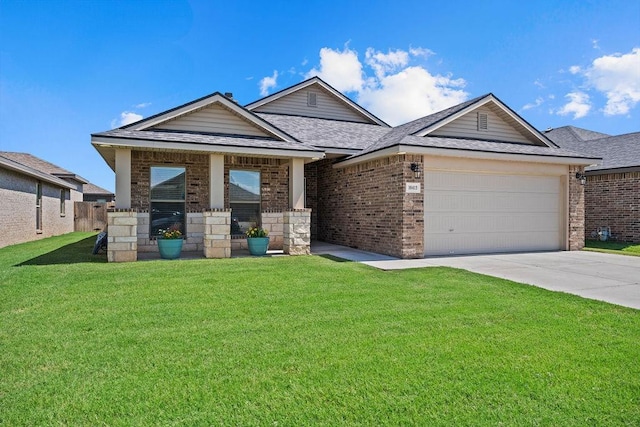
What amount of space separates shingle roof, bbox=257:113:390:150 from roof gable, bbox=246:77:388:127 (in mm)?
376

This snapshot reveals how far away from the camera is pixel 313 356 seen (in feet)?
12.1

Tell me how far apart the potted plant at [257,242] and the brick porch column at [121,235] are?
9.69ft

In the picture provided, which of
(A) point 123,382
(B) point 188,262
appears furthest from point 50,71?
(A) point 123,382

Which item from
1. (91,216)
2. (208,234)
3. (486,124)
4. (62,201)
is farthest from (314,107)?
(91,216)

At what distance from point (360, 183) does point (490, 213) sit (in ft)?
13.5

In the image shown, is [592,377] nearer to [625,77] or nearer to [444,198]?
[444,198]

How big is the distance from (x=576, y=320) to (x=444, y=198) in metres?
6.79

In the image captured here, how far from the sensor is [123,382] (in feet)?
10.3

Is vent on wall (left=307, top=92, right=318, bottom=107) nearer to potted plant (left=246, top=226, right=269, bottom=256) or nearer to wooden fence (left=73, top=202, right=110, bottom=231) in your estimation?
potted plant (left=246, top=226, right=269, bottom=256)

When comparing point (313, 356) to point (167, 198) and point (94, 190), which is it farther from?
point (94, 190)

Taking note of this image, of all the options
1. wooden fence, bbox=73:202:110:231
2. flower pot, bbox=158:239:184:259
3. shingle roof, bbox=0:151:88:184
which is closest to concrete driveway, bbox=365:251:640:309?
flower pot, bbox=158:239:184:259

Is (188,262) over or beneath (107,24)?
beneath

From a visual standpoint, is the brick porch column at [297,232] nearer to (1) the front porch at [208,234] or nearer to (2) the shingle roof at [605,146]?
(1) the front porch at [208,234]

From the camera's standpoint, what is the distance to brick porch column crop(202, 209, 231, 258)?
1054 centimetres
